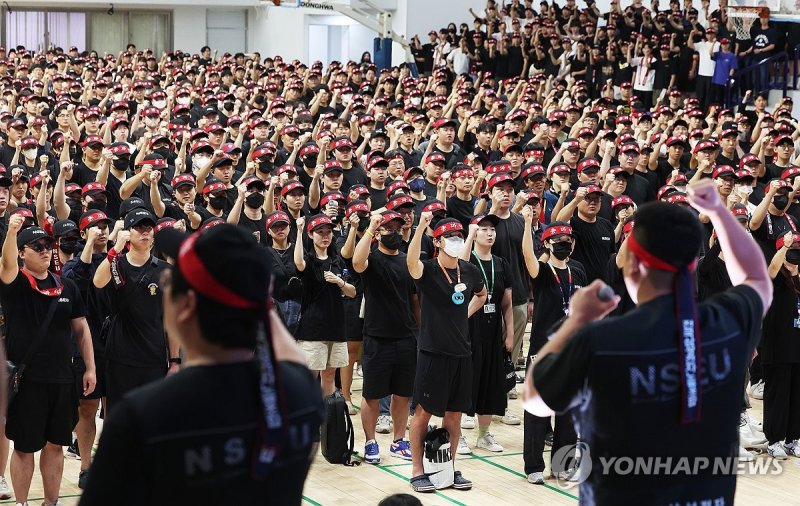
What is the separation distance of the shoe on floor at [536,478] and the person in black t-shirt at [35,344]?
350cm

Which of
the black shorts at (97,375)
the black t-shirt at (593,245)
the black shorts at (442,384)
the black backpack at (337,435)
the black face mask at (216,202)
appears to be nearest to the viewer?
the black shorts at (97,375)

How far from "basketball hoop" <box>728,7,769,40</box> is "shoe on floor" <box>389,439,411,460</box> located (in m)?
14.9

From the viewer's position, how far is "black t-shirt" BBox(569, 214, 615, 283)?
11586 mm

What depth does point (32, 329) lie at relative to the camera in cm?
769

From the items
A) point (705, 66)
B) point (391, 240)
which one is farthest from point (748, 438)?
point (705, 66)

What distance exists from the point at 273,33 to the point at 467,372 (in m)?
29.3

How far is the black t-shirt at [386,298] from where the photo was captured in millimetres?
9594

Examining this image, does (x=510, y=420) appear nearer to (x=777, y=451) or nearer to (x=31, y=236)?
(x=777, y=451)

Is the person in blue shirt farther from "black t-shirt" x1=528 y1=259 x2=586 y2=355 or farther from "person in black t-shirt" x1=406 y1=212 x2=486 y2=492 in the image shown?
"person in black t-shirt" x1=406 y1=212 x2=486 y2=492

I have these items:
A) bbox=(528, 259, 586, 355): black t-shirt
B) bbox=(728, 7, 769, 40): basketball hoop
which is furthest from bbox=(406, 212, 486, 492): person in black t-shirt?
bbox=(728, 7, 769, 40): basketball hoop

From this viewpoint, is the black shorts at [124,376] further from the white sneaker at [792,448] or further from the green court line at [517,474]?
the white sneaker at [792,448]

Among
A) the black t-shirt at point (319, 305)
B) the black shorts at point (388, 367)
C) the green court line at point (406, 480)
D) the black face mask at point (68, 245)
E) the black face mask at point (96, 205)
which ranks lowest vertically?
the green court line at point (406, 480)

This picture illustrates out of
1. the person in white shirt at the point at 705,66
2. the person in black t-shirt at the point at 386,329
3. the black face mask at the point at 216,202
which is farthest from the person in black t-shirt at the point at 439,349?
the person in white shirt at the point at 705,66

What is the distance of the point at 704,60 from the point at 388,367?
16.5 metres
